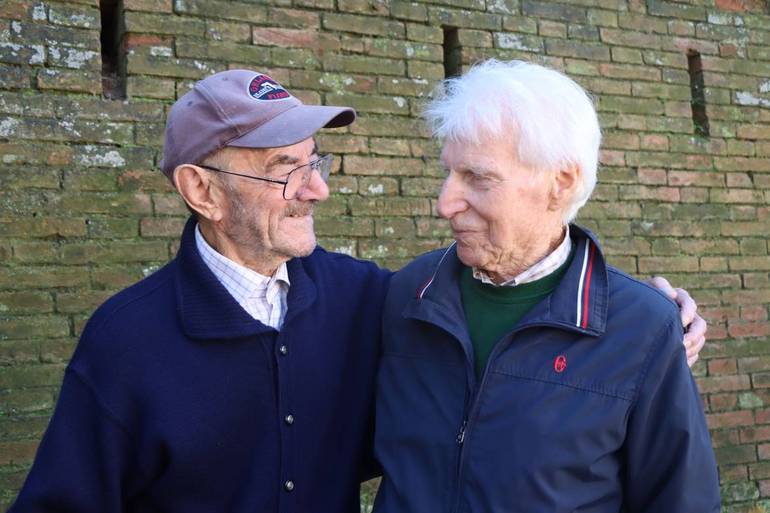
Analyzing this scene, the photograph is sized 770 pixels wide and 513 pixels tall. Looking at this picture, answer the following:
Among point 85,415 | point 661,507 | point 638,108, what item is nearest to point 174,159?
point 85,415

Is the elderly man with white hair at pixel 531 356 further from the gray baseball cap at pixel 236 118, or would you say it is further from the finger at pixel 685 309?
the gray baseball cap at pixel 236 118

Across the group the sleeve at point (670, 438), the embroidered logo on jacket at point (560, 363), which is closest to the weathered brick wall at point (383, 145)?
the embroidered logo on jacket at point (560, 363)

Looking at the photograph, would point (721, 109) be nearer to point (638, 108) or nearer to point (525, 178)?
point (638, 108)

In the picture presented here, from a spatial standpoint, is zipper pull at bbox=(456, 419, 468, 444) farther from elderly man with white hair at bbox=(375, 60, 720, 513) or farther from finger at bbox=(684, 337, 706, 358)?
finger at bbox=(684, 337, 706, 358)

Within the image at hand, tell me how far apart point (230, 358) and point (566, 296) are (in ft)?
2.72

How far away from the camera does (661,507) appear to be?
1.88m

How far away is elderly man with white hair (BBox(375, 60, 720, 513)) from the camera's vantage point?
1.84 meters

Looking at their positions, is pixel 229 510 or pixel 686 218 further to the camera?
pixel 686 218

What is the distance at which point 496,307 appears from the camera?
2.05 m

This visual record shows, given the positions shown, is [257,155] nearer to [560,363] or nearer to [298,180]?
[298,180]

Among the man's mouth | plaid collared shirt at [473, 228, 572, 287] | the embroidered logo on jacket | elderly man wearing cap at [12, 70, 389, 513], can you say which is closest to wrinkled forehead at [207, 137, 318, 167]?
elderly man wearing cap at [12, 70, 389, 513]

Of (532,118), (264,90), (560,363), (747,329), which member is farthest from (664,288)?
(747,329)

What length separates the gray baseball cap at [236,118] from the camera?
217cm

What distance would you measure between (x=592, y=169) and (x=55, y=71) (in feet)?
7.93
